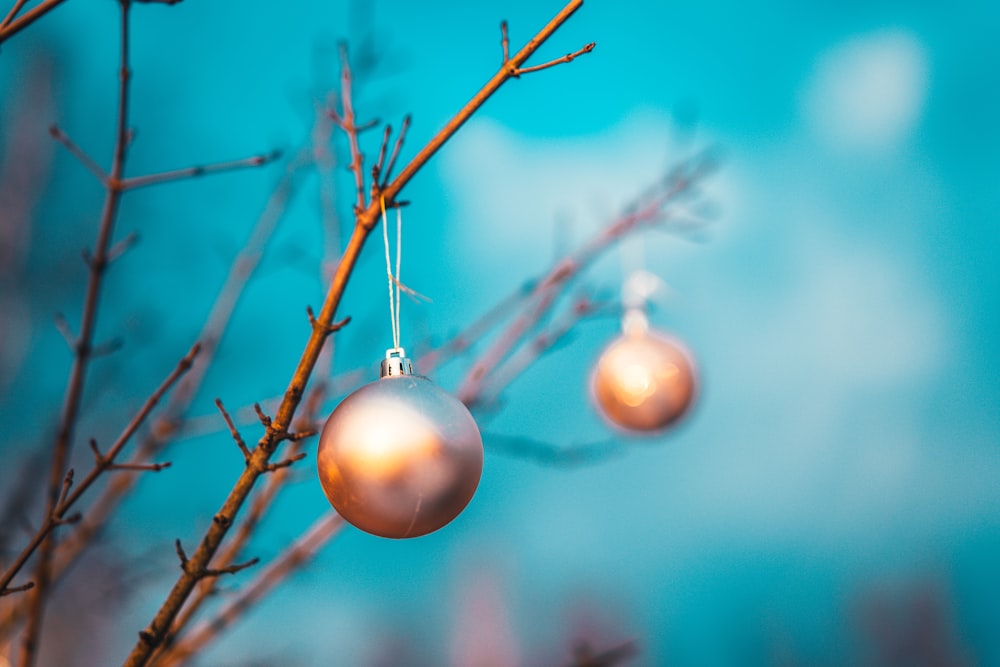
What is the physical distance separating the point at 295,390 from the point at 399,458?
0.09 metres

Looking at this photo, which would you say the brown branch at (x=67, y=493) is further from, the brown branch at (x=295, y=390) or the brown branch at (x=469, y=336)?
the brown branch at (x=469, y=336)

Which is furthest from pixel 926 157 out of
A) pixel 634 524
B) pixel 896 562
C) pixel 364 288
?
pixel 364 288

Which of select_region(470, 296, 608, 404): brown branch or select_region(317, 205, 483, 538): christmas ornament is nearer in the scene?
select_region(317, 205, 483, 538): christmas ornament

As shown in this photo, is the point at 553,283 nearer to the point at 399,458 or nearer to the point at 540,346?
the point at 540,346

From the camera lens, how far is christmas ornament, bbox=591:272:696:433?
1.32 m

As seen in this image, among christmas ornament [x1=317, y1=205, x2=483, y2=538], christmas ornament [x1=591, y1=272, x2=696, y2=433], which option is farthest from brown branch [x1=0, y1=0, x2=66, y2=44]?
christmas ornament [x1=591, y1=272, x2=696, y2=433]

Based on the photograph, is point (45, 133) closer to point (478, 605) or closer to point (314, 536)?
point (314, 536)

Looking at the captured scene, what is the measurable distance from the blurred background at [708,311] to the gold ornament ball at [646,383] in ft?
6.20

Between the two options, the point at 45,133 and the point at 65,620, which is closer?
the point at 45,133

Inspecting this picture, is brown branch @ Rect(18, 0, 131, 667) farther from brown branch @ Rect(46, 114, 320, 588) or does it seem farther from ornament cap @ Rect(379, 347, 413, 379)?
ornament cap @ Rect(379, 347, 413, 379)

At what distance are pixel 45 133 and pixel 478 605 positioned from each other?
2613 mm

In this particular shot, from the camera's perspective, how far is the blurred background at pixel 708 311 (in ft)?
10.8

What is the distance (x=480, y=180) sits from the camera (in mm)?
3609

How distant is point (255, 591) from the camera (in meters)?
0.92
